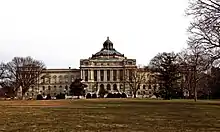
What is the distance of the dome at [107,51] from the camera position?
573 ft

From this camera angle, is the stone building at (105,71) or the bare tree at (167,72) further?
the stone building at (105,71)

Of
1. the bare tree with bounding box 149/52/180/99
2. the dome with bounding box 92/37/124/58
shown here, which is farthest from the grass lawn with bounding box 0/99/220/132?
the dome with bounding box 92/37/124/58

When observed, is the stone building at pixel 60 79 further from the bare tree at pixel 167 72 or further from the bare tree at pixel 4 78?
the bare tree at pixel 167 72

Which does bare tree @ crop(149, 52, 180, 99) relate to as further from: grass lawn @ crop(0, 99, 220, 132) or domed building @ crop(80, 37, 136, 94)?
domed building @ crop(80, 37, 136, 94)

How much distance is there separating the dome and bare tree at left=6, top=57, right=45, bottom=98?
77.7m

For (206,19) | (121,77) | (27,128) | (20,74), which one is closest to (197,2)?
(206,19)

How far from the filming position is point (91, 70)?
16850 centimetres

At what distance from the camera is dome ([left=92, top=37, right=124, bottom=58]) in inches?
6880

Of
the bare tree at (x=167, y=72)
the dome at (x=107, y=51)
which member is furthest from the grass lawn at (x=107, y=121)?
the dome at (x=107, y=51)

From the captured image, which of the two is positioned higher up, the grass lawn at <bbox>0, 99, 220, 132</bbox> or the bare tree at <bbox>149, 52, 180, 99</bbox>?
the bare tree at <bbox>149, 52, 180, 99</bbox>

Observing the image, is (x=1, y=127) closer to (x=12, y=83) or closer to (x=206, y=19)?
(x=206, y=19)

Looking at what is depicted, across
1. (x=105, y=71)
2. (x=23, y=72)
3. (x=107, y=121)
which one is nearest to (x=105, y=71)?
(x=105, y=71)

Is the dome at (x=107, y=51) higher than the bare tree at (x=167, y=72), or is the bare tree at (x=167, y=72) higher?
the dome at (x=107, y=51)

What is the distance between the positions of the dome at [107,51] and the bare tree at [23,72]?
77.7m
